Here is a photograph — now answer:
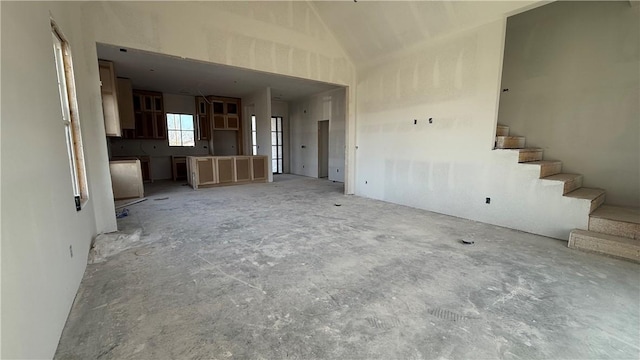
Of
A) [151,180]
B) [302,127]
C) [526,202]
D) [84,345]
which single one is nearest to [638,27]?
[526,202]

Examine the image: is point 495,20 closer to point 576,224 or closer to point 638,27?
point 638,27

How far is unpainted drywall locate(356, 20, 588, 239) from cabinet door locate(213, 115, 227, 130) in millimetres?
5677

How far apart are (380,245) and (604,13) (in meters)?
4.79

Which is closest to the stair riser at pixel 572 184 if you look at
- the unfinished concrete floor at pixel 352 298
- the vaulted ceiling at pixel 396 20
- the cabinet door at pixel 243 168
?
the unfinished concrete floor at pixel 352 298

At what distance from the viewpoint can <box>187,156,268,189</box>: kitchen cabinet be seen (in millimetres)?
7285

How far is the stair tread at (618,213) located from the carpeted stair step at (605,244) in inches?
9.4

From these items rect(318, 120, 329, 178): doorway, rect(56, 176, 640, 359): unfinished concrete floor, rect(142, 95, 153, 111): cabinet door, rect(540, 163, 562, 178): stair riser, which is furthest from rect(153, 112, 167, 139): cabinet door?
rect(540, 163, 562, 178): stair riser

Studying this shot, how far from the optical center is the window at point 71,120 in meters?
2.83

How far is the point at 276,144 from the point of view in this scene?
444 inches

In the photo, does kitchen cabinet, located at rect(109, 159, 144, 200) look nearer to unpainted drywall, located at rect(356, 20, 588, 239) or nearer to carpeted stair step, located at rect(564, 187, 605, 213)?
unpainted drywall, located at rect(356, 20, 588, 239)

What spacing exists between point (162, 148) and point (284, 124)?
472cm

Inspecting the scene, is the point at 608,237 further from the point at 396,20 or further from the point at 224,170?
the point at 224,170

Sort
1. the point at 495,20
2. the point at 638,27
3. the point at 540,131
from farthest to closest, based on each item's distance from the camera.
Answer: the point at 540,131 → the point at 495,20 → the point at 638,27

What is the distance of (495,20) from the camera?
3793mm
